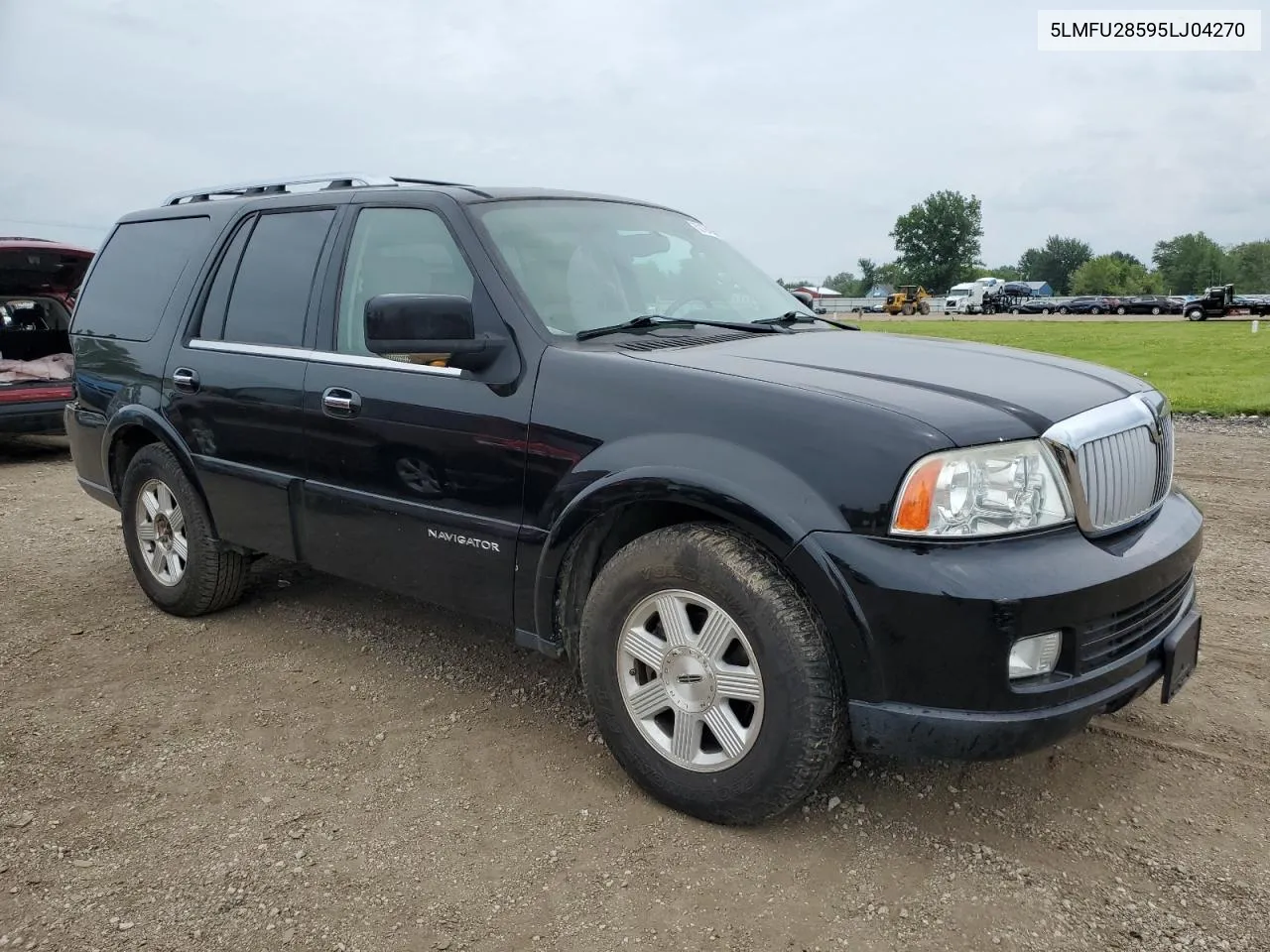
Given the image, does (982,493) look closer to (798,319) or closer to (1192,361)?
(798,319)

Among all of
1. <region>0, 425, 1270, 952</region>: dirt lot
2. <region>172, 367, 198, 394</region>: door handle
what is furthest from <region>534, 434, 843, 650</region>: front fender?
<region>172, 367, 198, 394</region>: door handle

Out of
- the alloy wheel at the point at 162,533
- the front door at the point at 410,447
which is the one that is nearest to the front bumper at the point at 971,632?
the front door at the point at 410,447

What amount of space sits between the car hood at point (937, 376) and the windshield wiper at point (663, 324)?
10 centimetres

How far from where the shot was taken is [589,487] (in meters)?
2.87

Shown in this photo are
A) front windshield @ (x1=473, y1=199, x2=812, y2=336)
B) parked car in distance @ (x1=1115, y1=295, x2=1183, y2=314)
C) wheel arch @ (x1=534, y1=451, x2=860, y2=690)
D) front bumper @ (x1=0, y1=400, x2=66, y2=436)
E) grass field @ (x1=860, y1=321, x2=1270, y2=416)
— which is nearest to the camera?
wheel arch @ (x1=534, y1=451, x2=860, y2=690)

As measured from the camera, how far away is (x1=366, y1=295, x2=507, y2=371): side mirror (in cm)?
295

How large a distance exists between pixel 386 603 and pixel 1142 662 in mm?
3399

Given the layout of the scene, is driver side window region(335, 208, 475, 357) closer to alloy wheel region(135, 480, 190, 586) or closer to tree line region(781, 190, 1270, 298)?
alloy wheel region(135, 480, 190, 586)

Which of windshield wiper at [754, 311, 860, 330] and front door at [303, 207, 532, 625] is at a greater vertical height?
windshield wiper at [754, 311, 860, 330]

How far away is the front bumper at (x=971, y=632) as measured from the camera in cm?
232

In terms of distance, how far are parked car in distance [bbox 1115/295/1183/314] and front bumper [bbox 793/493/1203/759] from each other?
199 ft

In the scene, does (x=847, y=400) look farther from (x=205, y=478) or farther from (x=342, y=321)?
(x=205, y=478)

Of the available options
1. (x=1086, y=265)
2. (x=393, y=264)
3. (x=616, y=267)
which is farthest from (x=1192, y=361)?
(x=1086, y=265)

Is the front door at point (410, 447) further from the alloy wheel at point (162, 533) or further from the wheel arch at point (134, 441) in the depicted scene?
the alloy wheel at point (162, 533)
